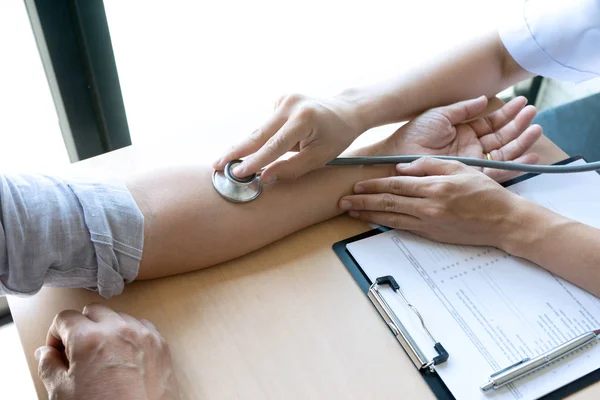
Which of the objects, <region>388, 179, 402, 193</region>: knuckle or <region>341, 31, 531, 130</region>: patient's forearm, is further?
<region>341, 31, 531, 130</region>: patient's forearm

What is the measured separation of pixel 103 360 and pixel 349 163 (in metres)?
0.49

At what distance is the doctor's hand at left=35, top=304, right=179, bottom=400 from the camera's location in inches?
25.5

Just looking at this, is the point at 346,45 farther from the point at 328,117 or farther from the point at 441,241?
the point at 441,241

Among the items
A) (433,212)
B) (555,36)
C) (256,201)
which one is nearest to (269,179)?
(256,201)

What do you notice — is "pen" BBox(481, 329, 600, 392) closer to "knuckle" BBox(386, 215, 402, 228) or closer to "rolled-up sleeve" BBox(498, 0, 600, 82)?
"knuckle" BBox(386, 215, 402, 228)

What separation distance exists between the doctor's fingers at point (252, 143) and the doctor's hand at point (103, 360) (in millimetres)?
284

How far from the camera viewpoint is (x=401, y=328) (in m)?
0.74

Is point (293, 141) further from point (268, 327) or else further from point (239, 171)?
point (268, 327)

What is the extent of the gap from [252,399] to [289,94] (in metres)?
0.48

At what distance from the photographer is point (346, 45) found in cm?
169

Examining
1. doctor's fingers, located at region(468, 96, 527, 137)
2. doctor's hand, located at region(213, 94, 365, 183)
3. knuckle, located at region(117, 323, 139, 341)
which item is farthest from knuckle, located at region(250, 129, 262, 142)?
doctor's fingers, located at region(468, 96, 527, 137)

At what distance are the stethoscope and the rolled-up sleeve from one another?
21 centimetres

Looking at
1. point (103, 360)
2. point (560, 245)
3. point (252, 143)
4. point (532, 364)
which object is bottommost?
point (532, 364)

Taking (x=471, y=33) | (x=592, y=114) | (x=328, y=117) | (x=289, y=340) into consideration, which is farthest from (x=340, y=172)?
(x=592, y=114)
